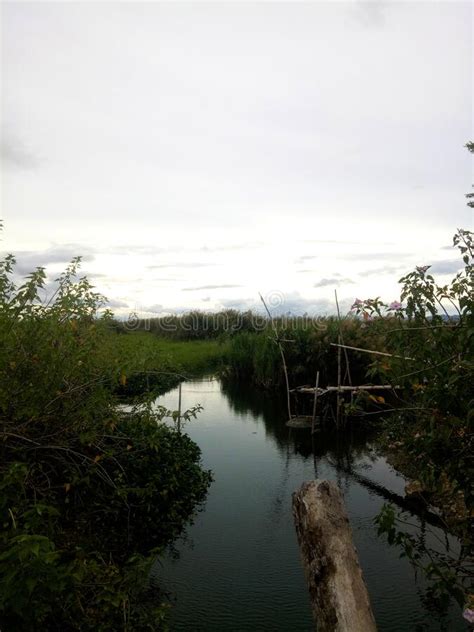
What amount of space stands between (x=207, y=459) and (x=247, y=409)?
560cm

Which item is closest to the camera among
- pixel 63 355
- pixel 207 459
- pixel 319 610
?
pixel 319 610

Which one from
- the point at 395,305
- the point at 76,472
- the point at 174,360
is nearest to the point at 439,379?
the point at 395,305

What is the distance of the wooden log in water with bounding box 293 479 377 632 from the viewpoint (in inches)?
130

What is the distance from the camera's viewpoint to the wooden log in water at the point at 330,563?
3297mm

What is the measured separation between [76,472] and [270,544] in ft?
9.00

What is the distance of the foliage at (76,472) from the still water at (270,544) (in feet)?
1.61

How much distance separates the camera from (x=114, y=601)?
3.96 meters

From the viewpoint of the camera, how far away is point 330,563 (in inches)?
139

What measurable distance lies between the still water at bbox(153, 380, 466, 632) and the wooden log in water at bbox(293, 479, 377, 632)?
197cm

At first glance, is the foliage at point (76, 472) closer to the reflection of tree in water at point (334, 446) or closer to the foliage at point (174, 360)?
the foliage at point (174, 360)

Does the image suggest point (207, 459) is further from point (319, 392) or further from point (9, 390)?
point (9, 390)

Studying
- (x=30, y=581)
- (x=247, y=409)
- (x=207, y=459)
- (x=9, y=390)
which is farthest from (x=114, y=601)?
(x=247, y=409)

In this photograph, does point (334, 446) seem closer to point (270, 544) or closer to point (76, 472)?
point (270, 544)

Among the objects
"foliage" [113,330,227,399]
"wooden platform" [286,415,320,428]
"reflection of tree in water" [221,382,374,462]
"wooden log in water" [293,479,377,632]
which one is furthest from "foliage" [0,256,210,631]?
"wooden platform" [286,415,320,428]
